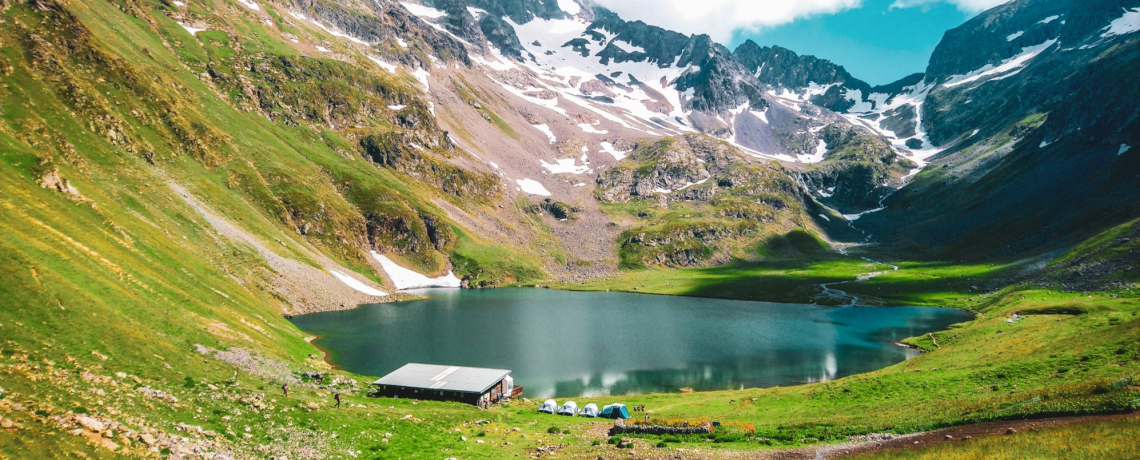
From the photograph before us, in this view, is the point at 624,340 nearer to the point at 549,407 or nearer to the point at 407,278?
the point at 549,407

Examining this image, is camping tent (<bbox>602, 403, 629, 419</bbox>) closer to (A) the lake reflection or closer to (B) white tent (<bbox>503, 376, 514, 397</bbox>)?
(B) white tent (<bbox>503, 376, 514, 397</bbox>)

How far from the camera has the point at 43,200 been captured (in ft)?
159

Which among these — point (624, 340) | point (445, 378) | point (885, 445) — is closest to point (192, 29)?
point (624, 340)

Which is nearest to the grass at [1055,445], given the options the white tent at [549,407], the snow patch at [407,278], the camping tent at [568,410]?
the camping tent at [568,410]

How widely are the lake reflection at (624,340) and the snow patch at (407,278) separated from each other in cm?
2456

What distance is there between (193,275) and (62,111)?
57.6m

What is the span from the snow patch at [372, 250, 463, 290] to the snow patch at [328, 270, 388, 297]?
2147 cm

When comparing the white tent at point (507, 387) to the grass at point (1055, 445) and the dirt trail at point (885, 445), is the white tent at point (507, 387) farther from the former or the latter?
the grass at point (1055, 445)

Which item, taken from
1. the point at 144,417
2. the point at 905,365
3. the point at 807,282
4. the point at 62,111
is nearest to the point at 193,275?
the point at 144,417

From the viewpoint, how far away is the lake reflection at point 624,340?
6850 centimetres

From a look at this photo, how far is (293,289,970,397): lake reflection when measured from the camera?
225 feet

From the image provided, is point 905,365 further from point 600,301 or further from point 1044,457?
point 600,301

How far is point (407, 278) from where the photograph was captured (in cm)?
16512

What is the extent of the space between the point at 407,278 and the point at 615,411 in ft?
433
